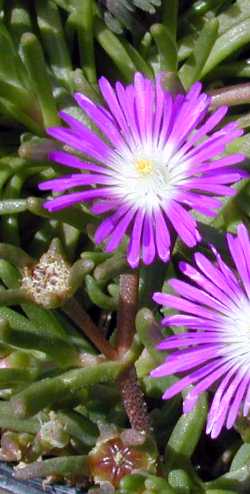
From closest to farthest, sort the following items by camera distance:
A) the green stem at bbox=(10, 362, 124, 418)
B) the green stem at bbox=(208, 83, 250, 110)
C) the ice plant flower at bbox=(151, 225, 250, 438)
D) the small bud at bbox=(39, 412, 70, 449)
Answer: the ice plant flower at bbox=(151, 225, 250, 438)
the green stem at bbox=(10, 362, 124, 418)
the small bud at bbox=(39, 412, 70, 449)
the green stem at bbox=(208, 83, 250, 110)

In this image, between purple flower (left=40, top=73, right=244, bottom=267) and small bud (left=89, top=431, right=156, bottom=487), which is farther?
small bud (left=89, top=431, right=156, bottom=487)

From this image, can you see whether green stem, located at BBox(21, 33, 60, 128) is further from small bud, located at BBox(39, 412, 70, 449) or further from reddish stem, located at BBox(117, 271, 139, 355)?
small bud, located at BBox(39, 412, 70, 449)

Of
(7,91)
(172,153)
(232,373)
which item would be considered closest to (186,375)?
(232,373)

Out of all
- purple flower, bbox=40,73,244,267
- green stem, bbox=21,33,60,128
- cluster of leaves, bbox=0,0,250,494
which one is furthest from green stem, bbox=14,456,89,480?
green stem, bbox=21,33,60,128

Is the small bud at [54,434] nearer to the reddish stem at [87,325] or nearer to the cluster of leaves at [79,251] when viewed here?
the cluster of leaves at [79,251]

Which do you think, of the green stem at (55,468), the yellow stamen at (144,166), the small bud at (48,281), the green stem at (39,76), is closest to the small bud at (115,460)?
the green stem at (55,468)

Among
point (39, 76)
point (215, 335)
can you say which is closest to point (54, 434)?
point (215, 335)

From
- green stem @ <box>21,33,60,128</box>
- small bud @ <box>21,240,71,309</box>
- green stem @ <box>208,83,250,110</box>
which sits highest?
green stem @ <box>21,33,60,128</box>
